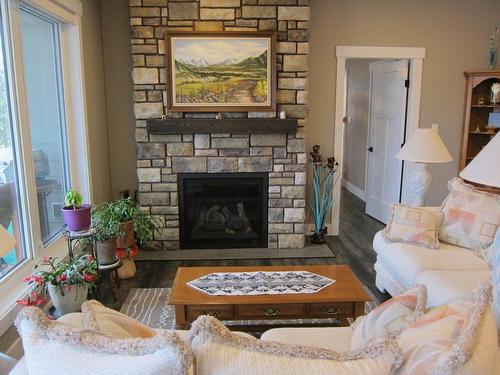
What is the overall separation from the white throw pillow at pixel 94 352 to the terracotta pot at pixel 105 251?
2.22 metres

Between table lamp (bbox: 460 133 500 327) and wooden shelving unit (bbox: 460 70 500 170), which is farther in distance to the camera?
wooden shelving unit (bbox: 460 70 500 170)

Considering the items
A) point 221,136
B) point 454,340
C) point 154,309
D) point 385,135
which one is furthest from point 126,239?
point 385,135

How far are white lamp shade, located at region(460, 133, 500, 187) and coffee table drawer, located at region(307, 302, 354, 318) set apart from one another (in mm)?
1122

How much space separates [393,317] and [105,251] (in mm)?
2399

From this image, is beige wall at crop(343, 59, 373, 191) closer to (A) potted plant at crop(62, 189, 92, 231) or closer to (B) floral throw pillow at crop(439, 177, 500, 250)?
(B) floral throw pillow at crop(439, 177, 500, 250)

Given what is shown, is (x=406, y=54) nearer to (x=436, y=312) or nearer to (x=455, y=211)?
(x=455, y=211)

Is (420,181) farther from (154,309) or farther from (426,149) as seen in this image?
(154,309)

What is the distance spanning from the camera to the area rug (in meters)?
2.92

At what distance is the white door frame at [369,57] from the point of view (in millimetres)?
4637

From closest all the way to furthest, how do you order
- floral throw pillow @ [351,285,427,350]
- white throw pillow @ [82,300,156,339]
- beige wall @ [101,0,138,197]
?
white throw pillow @ [82,300,156,339] < floral throw pillow @ [351,285,427,350] < beige wall @ [101,0,138,197]

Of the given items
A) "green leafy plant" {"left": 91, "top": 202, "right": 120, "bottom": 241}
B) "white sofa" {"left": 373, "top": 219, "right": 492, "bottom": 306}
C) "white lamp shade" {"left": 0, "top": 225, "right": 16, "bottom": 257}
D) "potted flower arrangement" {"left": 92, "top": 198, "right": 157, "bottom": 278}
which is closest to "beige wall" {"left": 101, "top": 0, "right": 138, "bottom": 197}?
"potted flower arrangement" {"left": 92, "top": 198, "right": 157, "bottom": 278}

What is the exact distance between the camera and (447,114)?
16.1 ft

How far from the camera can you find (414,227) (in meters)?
3.14

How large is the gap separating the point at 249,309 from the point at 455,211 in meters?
1.79
